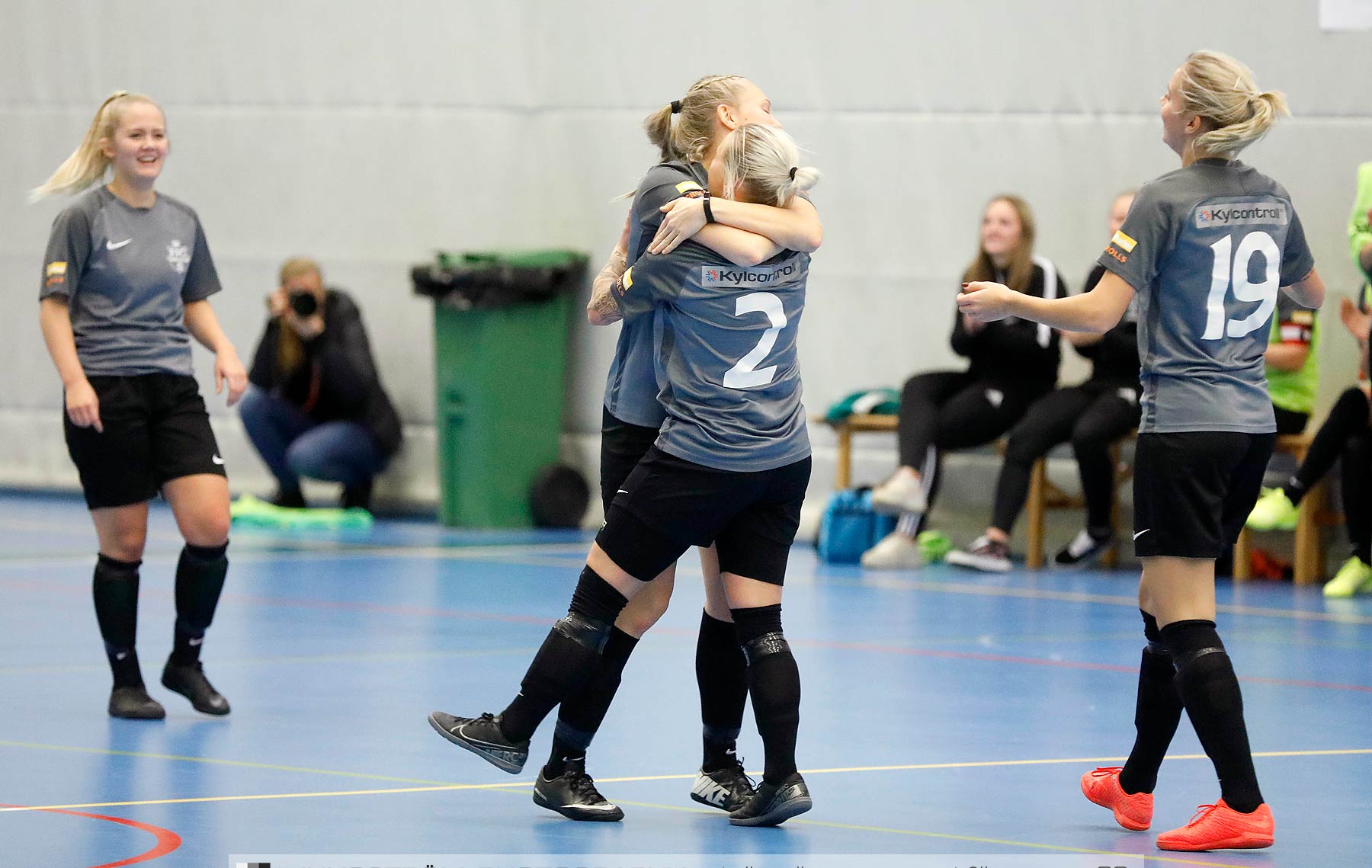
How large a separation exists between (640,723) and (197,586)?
1338 millimetres

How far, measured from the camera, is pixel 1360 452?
9141mm

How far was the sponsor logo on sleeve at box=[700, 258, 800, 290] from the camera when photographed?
4.16 metres

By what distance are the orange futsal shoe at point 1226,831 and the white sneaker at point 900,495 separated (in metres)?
5.79

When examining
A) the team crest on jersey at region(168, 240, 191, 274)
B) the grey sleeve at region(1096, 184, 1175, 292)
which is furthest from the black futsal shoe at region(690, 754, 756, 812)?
the team crest on jersey at region(168, 240, 191, 274)

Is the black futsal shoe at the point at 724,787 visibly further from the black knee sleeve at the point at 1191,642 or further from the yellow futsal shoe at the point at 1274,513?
the yellow futsal shoe at the point at 1274,513

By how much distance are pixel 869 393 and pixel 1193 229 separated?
Answer: 6.68m

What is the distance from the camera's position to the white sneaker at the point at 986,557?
32.2 ft

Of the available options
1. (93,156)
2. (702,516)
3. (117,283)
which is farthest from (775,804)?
(93,156)

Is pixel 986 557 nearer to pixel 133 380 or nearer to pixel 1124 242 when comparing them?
pixel 133 380

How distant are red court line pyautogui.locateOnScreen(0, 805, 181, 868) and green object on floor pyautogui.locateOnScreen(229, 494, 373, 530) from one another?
7.34 metres

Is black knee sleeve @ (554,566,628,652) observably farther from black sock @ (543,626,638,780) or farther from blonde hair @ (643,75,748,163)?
blonde hair @ (643,75,748,163)

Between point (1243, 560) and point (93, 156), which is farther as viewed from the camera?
point (1243, 560)

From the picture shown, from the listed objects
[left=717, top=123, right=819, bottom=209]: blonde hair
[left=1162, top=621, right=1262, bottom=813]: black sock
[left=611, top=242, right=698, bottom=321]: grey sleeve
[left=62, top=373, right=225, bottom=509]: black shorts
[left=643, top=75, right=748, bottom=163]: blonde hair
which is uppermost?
[left=643, top=75, right=748, bottom=163]: blonde hair

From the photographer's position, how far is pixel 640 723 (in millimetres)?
5641
